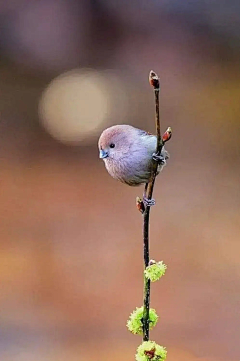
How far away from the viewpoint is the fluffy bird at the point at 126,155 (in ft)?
1.71

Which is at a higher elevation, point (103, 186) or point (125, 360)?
point (103, 186)

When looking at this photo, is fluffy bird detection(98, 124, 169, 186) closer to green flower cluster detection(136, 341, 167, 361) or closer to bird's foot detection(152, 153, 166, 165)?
bird's foot detection(152, 153, 166, 165)

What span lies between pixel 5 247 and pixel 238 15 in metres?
1.39

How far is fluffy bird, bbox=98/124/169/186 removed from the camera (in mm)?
521

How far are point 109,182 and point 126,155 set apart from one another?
1.75 m

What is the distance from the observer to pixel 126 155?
0.55 metres

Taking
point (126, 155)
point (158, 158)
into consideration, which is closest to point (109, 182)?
point (126, 155)

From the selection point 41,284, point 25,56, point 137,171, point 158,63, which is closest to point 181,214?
point 41,284

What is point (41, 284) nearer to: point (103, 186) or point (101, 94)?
point (103, 186)

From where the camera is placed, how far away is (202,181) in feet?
7.48

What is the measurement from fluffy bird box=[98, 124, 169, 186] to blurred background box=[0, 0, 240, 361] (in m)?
1.23

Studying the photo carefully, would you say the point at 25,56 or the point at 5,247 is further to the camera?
the point at 25,56

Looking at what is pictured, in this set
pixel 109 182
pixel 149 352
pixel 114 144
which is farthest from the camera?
pixel 109 182

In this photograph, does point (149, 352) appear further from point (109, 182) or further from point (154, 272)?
point (109, 182)
